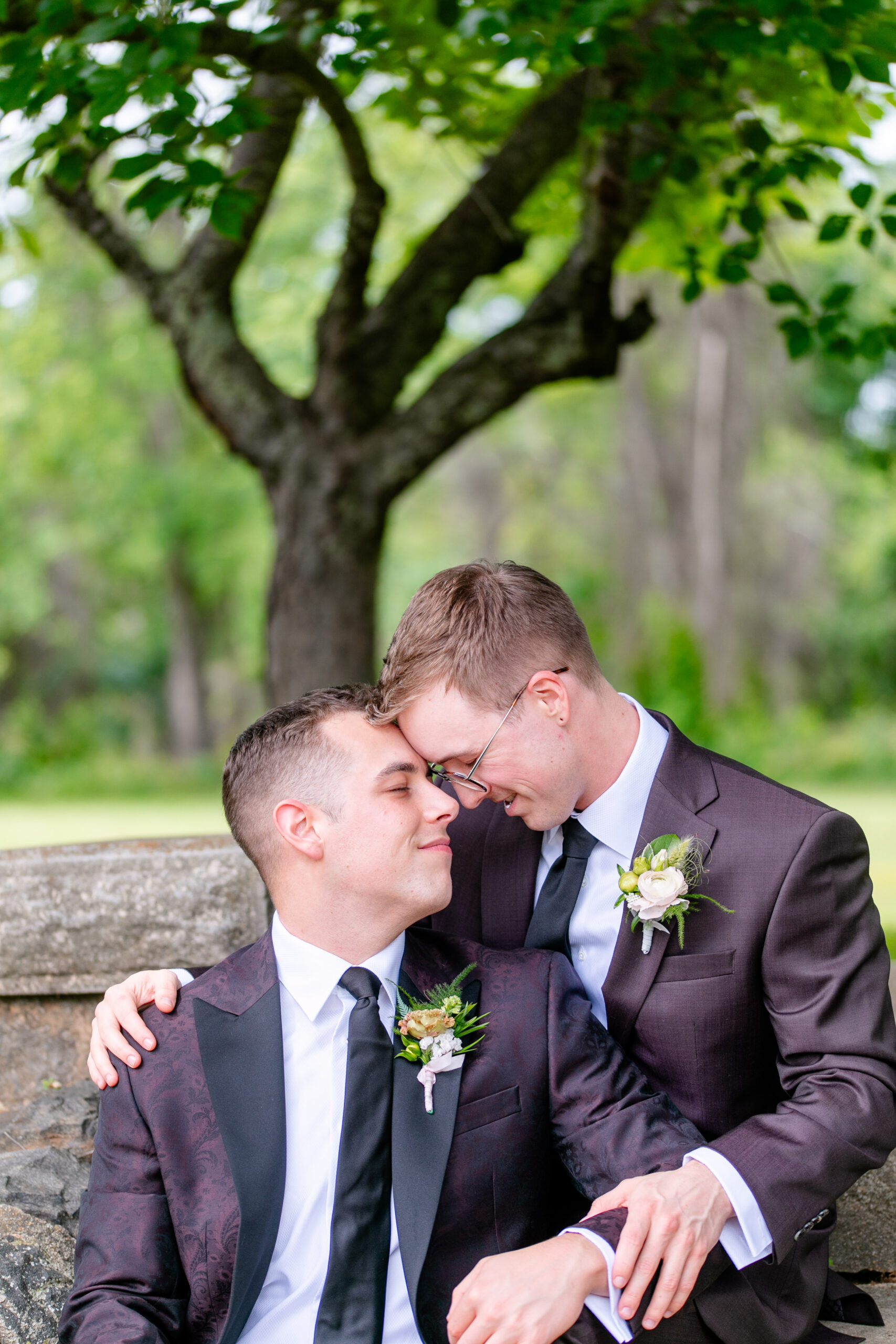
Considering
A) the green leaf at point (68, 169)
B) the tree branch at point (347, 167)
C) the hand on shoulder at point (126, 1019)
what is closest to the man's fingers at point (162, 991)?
the hand on shoulder at point (126, 1019)

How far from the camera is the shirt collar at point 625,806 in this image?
2771 millimetres

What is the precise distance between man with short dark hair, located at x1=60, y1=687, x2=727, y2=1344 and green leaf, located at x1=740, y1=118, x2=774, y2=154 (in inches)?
128

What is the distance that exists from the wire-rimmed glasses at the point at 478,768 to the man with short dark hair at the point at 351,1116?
135 mm

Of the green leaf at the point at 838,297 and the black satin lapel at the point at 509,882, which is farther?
the green leaf at the point at 838,297

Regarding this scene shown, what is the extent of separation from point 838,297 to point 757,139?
0.77 m

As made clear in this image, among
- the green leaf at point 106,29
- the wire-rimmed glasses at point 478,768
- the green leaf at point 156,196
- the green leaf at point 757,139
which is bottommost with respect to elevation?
the wire-rimmed glasses at point 478,768

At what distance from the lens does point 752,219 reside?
16.4 ft

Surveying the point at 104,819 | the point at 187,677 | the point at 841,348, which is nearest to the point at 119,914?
the point at 841,348

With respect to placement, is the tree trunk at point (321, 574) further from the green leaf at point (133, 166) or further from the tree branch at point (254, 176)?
the green leaf at point (133, 166)

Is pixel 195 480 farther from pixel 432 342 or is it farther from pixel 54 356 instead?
pixel 432 342

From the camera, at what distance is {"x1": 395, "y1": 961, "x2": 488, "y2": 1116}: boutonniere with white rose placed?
242 centimetres

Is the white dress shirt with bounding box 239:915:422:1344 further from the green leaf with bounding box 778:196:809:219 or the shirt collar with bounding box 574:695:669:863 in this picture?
the green leaf with bounding box 778:196:809:219

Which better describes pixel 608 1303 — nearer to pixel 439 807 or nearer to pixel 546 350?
pixel 439 807

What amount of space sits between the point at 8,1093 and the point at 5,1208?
1.03 meters
